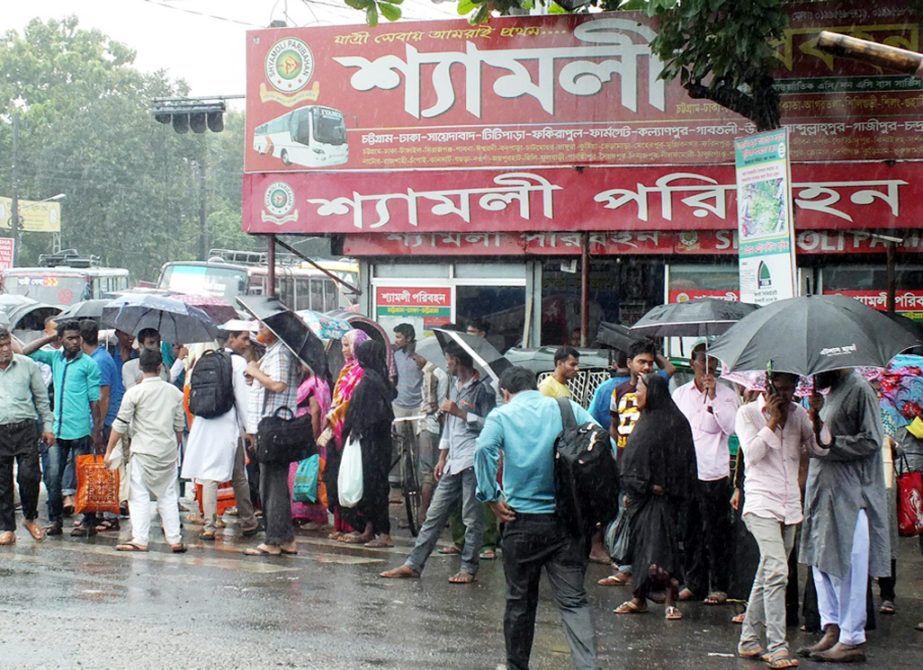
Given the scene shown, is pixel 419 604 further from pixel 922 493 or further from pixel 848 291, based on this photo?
pixel 848 291

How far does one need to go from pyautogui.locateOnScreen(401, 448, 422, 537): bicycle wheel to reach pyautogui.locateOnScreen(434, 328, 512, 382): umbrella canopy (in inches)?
75.3

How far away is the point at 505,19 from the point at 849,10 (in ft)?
12.7

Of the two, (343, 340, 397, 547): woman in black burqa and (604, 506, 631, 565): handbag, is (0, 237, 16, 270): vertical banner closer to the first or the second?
(343, 340, 397, 547): woman in black burqa

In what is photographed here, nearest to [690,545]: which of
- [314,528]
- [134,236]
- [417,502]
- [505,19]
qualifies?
[417,502]

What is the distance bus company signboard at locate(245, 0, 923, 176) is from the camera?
14.4 m

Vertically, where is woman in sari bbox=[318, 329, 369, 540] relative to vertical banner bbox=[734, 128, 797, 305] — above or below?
below

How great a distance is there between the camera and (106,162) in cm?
5731

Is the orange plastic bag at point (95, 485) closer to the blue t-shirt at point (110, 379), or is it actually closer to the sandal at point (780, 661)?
the blue t-shirt at point (110, 379)

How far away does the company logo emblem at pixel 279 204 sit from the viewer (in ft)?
52.6

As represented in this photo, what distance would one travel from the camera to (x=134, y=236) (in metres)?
59.0

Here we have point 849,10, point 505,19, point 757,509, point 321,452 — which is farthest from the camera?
point 505,19

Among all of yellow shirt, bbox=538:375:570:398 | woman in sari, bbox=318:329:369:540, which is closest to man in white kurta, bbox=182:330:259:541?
woman in sari, bbox=318:329:369:540

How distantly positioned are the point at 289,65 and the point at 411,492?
21.4 feet

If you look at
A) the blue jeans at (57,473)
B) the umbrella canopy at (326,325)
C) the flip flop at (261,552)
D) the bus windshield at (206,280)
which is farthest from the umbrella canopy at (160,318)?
the bus windshield at (206,280)
